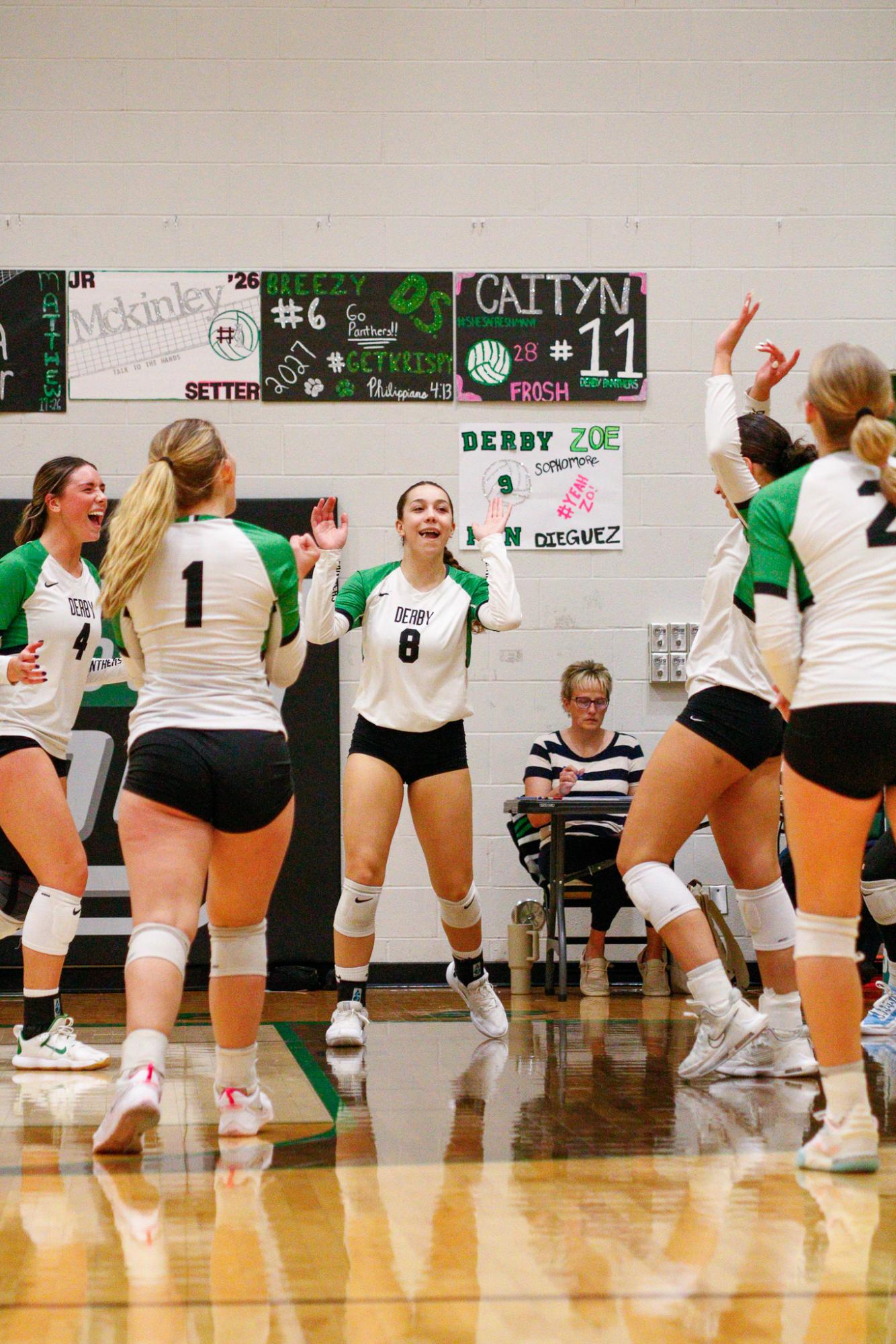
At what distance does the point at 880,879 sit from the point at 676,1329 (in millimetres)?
3163

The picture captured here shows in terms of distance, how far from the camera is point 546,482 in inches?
277

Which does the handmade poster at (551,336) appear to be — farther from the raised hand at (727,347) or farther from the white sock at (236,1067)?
the white sock at (236,1067)

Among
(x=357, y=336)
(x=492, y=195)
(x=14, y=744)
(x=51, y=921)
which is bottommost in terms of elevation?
(x=51, y=921)

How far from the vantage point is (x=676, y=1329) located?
6.50 feet

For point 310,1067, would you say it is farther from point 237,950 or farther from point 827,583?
point 827,583

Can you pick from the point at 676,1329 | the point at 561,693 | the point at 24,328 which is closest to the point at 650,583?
the point at 561,693

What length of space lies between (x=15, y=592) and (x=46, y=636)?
163 millimetres

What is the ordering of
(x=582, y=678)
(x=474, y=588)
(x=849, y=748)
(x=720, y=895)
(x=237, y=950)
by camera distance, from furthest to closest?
(x=720, y=895) → (x=582, y=678) → (x=474, y=588) → (x=237, y=950) → (x=849, y=748)

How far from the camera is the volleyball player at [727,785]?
3.93 metres

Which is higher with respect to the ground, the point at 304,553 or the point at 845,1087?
the point at 304,553

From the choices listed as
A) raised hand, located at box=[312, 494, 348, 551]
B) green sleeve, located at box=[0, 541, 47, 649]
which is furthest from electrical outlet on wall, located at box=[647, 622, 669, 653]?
green sleeve, located at box=[0, 541, 47, 649]

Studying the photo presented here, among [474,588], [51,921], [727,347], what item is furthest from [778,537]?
[51,921]

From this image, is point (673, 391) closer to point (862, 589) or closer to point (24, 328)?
point (24, 328)

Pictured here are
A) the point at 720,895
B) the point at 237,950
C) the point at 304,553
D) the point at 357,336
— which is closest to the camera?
the point at 237,950
